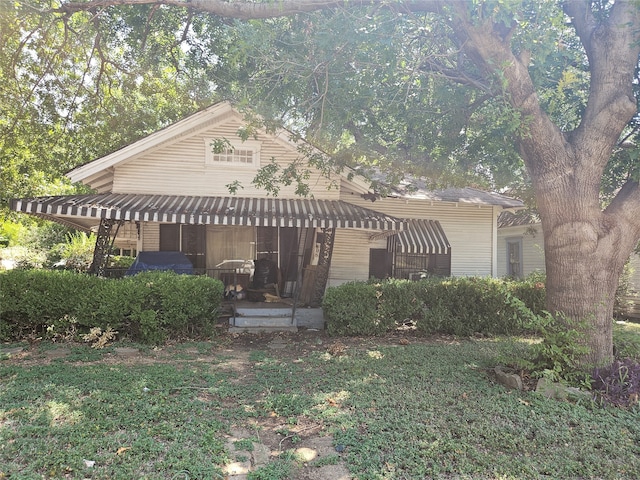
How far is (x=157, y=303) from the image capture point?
8.82 m

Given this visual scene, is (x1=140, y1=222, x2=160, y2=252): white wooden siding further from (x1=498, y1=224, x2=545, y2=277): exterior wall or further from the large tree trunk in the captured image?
(x1=498, y1=224, x2=545, y2=277): exterior wall

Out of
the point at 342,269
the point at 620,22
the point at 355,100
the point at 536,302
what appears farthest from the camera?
the point at 342,269

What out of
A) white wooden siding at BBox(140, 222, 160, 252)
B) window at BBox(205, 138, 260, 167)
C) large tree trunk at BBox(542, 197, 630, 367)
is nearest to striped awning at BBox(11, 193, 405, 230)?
window at BBox(205, 138, 260, 167)

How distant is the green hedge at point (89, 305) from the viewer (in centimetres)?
840

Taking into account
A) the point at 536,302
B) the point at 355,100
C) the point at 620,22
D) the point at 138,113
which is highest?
the point at 138,113

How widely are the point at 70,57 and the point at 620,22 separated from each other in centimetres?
1284

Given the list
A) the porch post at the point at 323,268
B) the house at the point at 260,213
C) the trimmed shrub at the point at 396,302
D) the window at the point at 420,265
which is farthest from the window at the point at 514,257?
the porch post at the point at 323,268

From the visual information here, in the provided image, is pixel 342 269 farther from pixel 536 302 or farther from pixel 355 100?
pixel 355 100

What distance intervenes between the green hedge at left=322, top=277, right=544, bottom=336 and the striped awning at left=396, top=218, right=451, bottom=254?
2.35m

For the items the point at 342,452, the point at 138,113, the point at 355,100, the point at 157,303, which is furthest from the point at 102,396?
the point at 138,113

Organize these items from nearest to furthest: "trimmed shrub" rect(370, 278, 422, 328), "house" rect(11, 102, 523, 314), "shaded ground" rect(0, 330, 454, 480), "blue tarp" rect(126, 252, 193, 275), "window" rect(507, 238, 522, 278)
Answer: "shaded ground" rect(0, 330, 454, 480)
"trimmed shrub" rect(370, 278, 422, 328)
"house" rect(11, 102, 523, 314)
"blue tarp" rect(126, 252, 193, 275)
"window" rect(507, 238, 522, 278)

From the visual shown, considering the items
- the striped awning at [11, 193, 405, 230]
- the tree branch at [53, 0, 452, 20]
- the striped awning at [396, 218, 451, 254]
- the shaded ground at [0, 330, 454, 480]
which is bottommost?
the shaded ground at [0, 330, 454, 480]

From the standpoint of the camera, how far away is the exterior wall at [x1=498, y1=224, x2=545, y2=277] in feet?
61.7

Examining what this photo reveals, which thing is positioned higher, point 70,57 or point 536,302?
point 70,57
